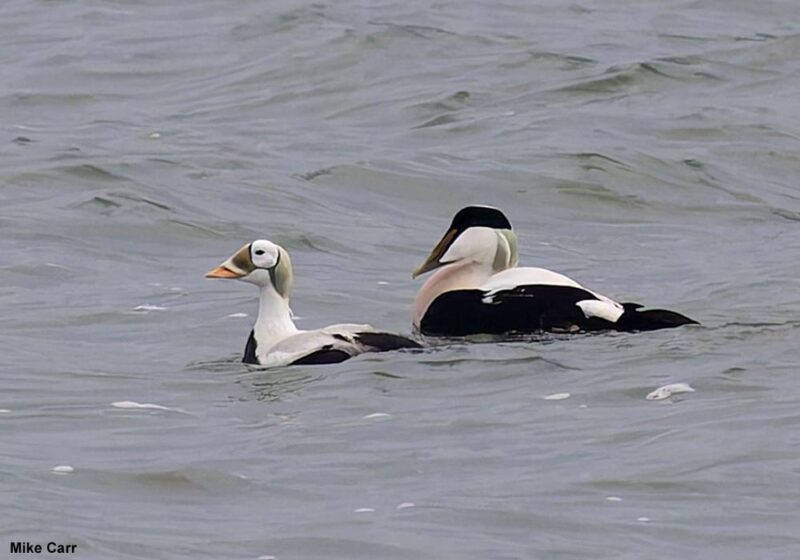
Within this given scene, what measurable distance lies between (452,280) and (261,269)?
1.29 metres

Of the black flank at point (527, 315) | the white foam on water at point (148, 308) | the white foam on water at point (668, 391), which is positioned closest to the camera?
the white foam on water at point (668, 391)

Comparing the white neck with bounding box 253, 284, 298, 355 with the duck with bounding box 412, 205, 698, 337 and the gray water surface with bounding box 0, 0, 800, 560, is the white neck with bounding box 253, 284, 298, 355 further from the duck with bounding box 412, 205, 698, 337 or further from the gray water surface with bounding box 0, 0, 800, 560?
the duck with bounding box 412, 205, 698, 337

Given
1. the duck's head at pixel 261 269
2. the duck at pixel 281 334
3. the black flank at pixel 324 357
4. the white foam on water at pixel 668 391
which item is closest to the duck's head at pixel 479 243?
the duck at pixel 281 334

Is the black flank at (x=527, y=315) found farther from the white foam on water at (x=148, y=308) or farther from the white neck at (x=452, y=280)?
the white foam on water at (x=148, y=308)

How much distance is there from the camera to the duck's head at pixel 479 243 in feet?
37.2

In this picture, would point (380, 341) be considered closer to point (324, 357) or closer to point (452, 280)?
point (324, 357)

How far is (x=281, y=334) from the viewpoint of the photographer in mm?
10117

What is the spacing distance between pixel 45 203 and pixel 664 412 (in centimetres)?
752

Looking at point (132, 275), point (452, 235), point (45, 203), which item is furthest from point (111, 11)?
point (452, 235)

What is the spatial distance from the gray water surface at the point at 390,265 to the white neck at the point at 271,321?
214 millimetres

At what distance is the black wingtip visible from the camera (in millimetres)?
11453

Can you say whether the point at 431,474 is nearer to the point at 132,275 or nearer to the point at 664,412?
the point at 664,412

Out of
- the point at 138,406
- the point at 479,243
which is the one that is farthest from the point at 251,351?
the point at 479,243

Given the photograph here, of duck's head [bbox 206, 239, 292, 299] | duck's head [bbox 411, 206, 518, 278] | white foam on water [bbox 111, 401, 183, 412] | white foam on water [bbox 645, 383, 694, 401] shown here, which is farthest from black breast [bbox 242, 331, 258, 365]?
white foam on water [bbox 645, 383, 694, 401]
